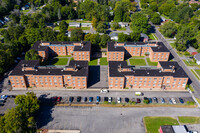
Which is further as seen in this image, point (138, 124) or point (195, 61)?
point (195, 61)

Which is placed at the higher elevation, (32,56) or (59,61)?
(32,56)

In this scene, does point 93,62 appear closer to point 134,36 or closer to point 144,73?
point 144,73

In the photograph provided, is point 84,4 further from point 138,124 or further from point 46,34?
point 138,124

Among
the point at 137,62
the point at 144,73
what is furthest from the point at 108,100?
the point at 137,62

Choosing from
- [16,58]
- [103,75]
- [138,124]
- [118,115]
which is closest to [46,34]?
[16,58]

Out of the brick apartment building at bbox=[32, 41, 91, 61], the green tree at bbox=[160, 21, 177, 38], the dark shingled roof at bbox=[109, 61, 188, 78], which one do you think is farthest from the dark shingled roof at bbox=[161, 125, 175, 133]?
the green tree at bbox=[160, 21, 177, 38]

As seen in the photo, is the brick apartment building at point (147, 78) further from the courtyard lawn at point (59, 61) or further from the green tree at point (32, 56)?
the green tree at point (32, 56)
